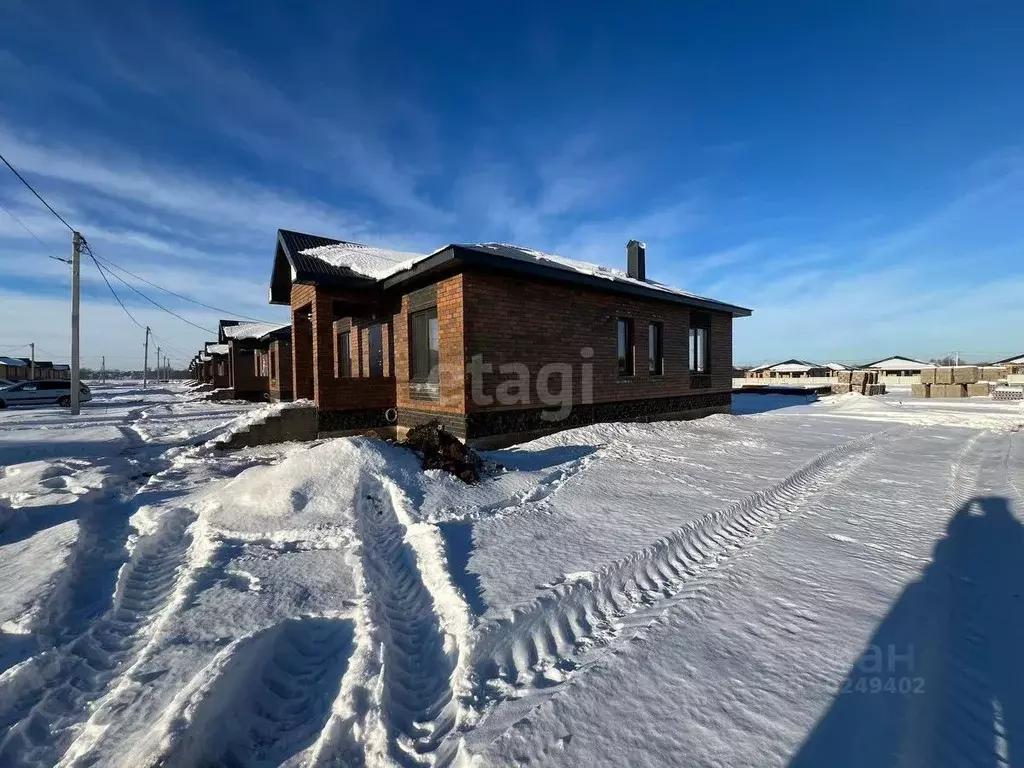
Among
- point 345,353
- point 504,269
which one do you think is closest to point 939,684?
point 504,269

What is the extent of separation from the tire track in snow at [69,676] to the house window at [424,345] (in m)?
6.09

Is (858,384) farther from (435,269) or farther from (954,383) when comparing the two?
(435,269)

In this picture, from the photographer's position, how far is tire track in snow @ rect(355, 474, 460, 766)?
6.54ft

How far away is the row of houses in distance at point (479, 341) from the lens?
8.27 metres

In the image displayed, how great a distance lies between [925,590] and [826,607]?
912 millimetres

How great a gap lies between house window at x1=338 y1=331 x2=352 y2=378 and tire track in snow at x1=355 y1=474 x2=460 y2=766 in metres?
9.43

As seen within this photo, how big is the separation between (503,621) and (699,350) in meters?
13.5

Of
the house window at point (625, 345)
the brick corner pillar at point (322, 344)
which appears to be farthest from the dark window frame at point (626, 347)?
the brick corner pillar at point (322, 344)

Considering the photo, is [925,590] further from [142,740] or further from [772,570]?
[142,740]

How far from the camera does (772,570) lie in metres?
3.51

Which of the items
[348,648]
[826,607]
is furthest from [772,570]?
[348,648]

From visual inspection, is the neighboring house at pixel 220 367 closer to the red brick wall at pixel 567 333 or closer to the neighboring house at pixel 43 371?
the red brick wall at pixel 567 333

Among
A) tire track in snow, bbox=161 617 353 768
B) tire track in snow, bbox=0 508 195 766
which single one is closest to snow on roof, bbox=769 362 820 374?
tire track in snow, bbox=161 617 353 768

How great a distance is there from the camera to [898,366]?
52406 mm
